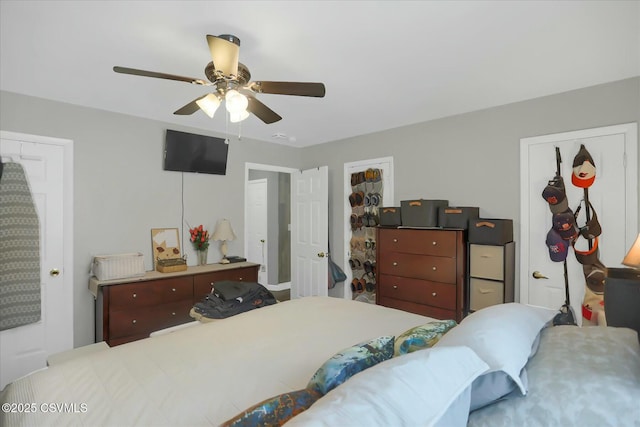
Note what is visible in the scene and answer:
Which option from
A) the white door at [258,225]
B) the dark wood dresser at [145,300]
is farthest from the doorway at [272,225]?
the dark wood dresser at [145,300]

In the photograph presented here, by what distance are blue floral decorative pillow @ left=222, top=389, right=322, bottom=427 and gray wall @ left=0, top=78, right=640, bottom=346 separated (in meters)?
2.79

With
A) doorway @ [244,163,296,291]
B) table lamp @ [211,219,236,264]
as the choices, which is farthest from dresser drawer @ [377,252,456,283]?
doorway @ [244,163,296,291]

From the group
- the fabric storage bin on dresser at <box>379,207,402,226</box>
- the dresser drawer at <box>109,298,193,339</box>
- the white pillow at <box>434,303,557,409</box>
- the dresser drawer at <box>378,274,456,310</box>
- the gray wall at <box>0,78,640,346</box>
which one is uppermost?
the gray wall at <box>0,78,640,346</box>

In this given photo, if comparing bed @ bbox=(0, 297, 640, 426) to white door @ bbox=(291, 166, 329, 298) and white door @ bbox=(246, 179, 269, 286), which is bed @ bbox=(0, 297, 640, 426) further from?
white door @ bbox=(246, 179, 269, 286)

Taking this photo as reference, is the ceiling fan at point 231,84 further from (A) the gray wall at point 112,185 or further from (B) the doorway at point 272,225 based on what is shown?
(B) the doorway at point 272,225

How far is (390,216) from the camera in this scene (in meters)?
3.37

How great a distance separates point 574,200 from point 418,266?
4.63 ft

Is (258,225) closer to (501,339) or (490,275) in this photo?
(490,275)

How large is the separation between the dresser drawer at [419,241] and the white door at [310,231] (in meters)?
1.09

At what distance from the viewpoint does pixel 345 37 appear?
1.84 m

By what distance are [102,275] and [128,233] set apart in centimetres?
55

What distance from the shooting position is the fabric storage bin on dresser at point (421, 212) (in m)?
3.06

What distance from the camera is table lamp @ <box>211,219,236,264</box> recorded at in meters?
3.75

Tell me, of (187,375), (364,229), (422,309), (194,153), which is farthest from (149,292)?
(422,309)
